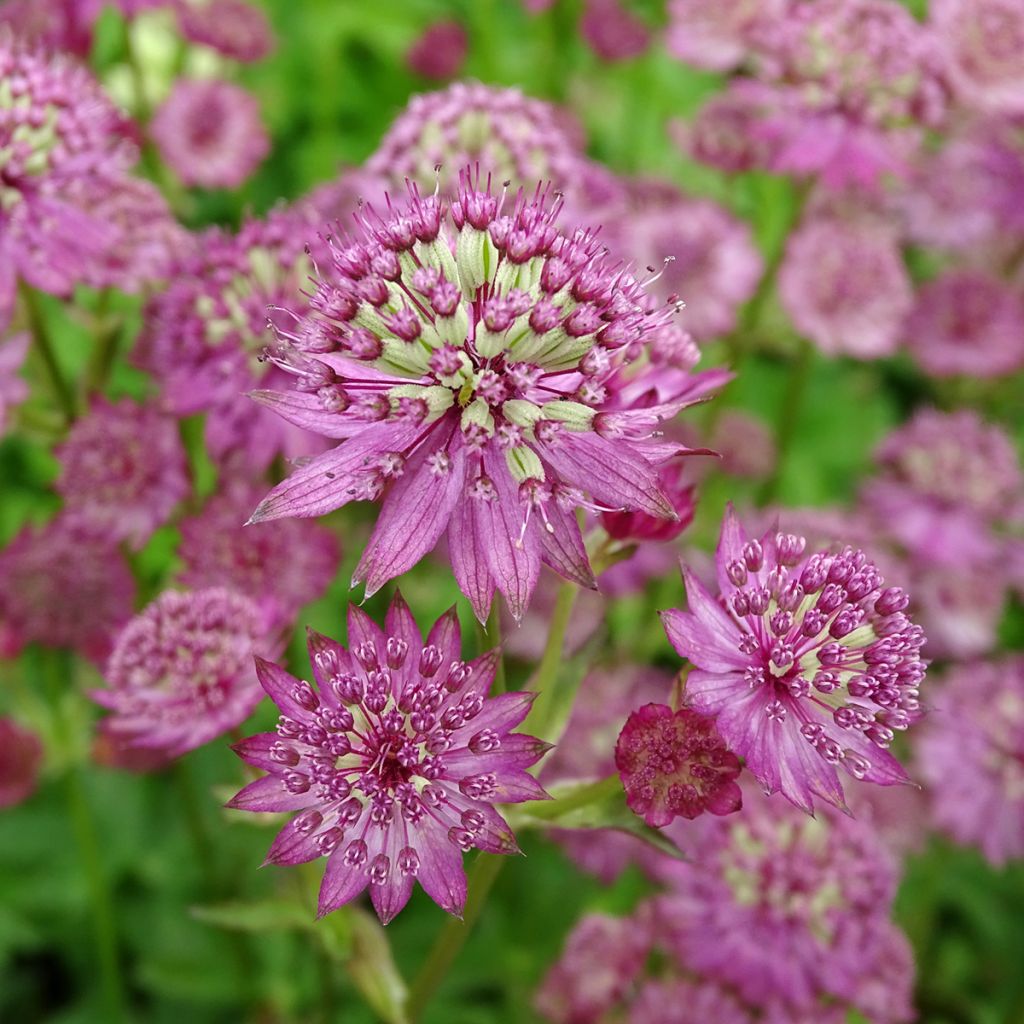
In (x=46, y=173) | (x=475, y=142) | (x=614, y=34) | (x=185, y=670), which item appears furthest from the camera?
(x=614, y=34)

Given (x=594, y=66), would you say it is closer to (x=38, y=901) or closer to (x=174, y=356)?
(x=174, y=356)

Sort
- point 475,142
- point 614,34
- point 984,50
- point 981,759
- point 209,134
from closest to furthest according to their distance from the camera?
point 475,142 < point 981,759 < point 209,134 < point 984,50 < point 614,34

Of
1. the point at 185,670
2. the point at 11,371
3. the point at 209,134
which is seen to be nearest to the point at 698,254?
the point at 209,134

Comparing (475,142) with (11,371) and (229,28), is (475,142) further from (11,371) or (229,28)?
(229,28)

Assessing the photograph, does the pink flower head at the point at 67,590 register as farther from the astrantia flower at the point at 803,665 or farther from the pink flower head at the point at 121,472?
the astrantia flower at the point at 803,665

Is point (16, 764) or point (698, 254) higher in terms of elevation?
point (698, 254)

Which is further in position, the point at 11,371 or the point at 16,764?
the point at 16,764

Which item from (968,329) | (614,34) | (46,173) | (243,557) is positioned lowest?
(243,557)
